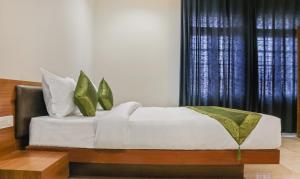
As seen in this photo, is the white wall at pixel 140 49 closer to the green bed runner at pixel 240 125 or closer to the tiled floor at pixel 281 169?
the tiled floor at pixel 281 169

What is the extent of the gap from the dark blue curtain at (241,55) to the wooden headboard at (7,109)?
318 cm

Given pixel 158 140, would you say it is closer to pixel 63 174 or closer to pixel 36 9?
pixel 63 174

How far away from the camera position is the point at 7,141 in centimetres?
230

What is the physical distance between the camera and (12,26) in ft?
8.16

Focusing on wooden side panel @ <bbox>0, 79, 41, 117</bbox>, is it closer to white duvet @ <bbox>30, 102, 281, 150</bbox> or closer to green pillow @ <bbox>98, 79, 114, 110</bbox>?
white duvet @ <bbox>30, 102, 281, 150</bbox>

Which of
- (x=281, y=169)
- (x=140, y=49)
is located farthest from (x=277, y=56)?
(x=281, y=169)

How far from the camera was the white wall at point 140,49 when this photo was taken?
5.25 metres

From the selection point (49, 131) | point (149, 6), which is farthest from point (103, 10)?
point (49, 131)

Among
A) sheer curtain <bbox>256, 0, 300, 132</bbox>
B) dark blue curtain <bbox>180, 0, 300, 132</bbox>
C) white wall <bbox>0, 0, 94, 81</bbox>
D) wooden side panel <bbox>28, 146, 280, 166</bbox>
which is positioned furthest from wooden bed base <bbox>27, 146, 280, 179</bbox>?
sheer curtain <bbox>256, 0, 300, 132</bbox>

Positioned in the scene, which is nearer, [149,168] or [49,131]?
[49,131]

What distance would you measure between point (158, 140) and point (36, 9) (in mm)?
1746

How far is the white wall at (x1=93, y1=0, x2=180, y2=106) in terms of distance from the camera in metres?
5.25

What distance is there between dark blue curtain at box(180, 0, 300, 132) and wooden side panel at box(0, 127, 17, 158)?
3194mm

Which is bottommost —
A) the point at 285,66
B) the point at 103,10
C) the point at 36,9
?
the point at 285,66
